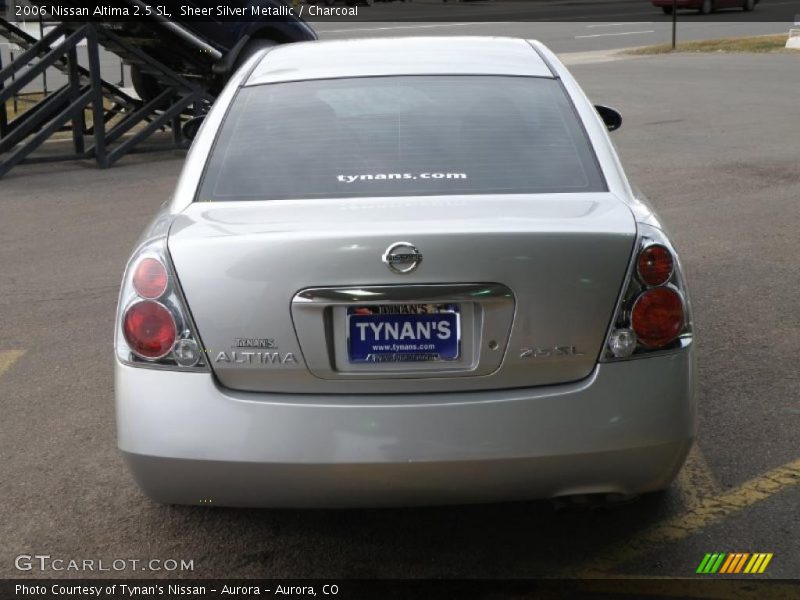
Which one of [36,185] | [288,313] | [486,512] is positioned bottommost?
[36,185]

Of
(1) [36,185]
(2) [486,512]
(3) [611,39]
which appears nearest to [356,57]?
(2) [486,512]

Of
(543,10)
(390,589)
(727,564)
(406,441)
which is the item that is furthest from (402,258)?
(543,10)

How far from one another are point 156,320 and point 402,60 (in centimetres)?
169

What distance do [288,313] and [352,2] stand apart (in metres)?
41.2

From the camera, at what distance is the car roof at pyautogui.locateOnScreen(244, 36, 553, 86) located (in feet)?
14.8

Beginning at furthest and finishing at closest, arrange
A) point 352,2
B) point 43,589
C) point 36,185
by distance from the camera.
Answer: point 352,2 → point 36,185 → point 43,589

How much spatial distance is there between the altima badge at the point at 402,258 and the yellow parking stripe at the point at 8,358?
330cm

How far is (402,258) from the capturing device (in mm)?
3297

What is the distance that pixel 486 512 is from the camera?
13.8 feet

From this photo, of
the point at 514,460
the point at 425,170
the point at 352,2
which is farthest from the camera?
the point at 352,2

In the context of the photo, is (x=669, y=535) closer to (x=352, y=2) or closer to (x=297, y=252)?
(x=297, y=252)
